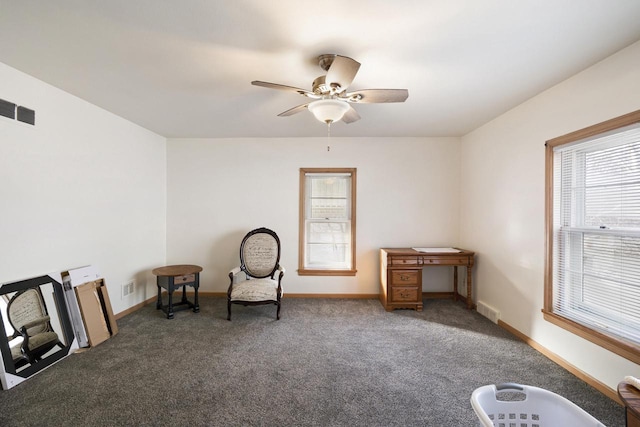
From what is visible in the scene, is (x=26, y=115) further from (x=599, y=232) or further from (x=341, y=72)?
(x=599, y=232)

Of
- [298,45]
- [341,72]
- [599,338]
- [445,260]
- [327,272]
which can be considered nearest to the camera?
[341,72]

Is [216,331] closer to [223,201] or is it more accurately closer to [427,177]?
[223,201]

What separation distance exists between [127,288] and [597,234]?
16.4 feet

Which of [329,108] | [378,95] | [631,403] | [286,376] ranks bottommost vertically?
[286,376]

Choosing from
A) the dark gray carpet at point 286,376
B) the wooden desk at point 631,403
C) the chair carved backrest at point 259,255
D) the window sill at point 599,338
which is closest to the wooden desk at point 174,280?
the dark gray carpet at point 286,376

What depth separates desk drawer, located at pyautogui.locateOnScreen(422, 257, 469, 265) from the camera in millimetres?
3695

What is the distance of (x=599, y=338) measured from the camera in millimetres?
2031

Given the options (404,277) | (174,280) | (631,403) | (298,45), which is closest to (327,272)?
(404,277)

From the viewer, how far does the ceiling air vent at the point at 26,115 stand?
2.29 metres

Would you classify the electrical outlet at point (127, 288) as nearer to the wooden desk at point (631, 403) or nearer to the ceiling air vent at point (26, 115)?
the ceiling air vent at point (26, 115)

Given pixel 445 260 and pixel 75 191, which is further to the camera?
pixel 445 260

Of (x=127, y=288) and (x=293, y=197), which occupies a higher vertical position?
(x=293, y=197)

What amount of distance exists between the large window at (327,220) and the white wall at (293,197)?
0.19 m

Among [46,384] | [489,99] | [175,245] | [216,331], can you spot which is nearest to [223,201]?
[175,245]
